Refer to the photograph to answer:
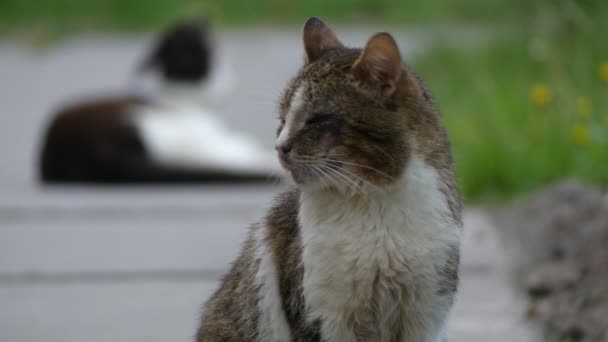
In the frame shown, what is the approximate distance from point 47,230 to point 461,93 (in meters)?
4.11

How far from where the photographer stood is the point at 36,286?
569 cm

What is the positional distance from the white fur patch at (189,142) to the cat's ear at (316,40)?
5327 millimetres

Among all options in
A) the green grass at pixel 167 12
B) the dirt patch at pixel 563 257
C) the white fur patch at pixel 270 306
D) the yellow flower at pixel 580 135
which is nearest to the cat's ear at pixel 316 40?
the white fur patch at pixel 270 306

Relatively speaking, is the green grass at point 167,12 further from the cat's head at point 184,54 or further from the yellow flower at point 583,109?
the yellow flower at point 583,109

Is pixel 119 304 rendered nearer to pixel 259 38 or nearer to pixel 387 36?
pixel 387 36

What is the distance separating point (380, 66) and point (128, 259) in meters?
3.06

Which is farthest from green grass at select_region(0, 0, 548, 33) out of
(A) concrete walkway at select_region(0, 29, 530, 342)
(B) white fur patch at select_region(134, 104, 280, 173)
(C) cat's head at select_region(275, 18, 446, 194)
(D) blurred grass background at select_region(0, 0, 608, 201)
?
(C) cat's head at select_region(275, 18, 446, 194)

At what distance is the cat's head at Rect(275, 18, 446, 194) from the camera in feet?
10.9

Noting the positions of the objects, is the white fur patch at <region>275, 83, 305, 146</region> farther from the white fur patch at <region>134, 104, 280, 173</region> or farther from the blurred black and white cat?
the white fur patch at <region>134, 104, 280, 173</region>

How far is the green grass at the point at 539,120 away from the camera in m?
6.86

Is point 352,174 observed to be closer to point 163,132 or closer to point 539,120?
point 539,120

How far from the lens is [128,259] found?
6.14m

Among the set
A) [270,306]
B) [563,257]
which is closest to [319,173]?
[270,306]

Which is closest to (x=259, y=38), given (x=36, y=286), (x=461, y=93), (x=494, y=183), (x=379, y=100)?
(x=461, y=93)
